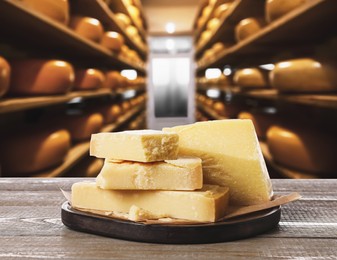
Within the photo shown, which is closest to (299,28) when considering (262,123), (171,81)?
(262,123)

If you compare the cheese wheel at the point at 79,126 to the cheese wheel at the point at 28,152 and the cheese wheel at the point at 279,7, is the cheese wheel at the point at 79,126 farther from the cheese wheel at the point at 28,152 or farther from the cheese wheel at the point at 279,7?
the cheese wheel at the point at 279,7

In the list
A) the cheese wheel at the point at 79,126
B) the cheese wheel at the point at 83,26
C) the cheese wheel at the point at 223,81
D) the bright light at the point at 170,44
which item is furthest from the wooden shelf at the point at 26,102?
the bright light at the point at 170,44

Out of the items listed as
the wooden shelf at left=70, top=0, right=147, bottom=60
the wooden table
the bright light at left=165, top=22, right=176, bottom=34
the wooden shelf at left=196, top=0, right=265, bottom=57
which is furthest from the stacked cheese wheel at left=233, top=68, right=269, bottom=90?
the bright light at left=165, top=22, right=176, bottom=34

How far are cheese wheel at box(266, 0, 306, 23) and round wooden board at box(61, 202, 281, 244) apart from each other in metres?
1.57

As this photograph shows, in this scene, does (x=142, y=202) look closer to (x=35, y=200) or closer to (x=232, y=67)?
(x=35, y=200)

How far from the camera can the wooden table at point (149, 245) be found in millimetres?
524

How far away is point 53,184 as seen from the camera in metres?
0.96

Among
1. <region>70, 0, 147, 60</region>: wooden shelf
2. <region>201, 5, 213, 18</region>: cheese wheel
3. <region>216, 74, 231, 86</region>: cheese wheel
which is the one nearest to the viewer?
<region>70, 0, 147, 60</region>: wooden shelf

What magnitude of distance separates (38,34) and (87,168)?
1.31 meters

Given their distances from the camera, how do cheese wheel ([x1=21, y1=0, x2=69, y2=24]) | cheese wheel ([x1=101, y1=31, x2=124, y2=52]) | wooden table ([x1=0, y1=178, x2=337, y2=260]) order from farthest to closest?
cheese wheel ([x1=101, y1=31, x2=124, y2=52]) < cheese wheel ([x1=21, y1=0, x2=69, y2=24]) < wooden table ([x1=0, y1=178, x2=337, y2=260])

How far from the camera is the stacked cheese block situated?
0.58 metres

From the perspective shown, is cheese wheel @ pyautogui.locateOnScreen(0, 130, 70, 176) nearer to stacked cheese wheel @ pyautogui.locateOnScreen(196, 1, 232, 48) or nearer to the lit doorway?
stacked cheese wheel @ pyautogui.locateOnScreen(196, 1, 232, 48)

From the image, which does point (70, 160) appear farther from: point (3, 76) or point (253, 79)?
point (253, 79)

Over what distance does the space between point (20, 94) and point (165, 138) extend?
57.7 inches
